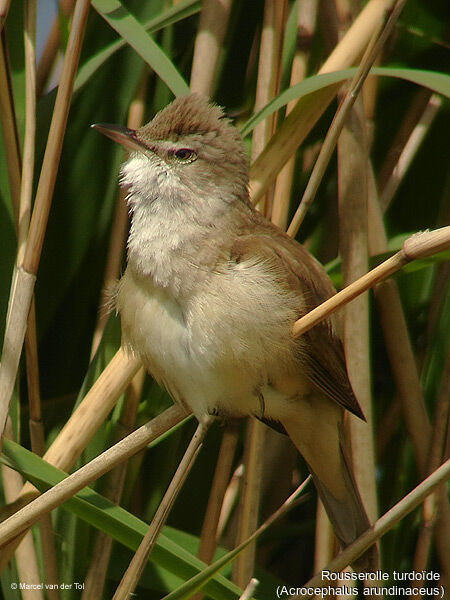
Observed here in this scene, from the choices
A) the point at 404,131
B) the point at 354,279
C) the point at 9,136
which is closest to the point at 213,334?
the point at 354,279

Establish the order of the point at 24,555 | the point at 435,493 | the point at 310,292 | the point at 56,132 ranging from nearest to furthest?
1. the point at 56,132
2. the point at 24,555
3. the point at 310,292
4. the point at 435,493

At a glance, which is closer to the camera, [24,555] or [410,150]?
[24,555]

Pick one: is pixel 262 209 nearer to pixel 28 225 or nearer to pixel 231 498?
pixel 28 225

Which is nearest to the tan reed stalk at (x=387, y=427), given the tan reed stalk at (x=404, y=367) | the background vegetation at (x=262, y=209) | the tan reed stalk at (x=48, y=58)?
the background vegetation at (x=262, y=209)

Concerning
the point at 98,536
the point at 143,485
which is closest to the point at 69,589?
the point at 98,536

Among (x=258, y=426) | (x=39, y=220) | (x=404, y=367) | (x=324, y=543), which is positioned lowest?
(x=324, y=543)

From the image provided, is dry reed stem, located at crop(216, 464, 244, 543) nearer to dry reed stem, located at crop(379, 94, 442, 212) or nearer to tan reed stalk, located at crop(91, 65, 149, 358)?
tan reed stalk, located at crop(91, 65, 149, 358)

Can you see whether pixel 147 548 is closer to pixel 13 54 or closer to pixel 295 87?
pixel 295 87
